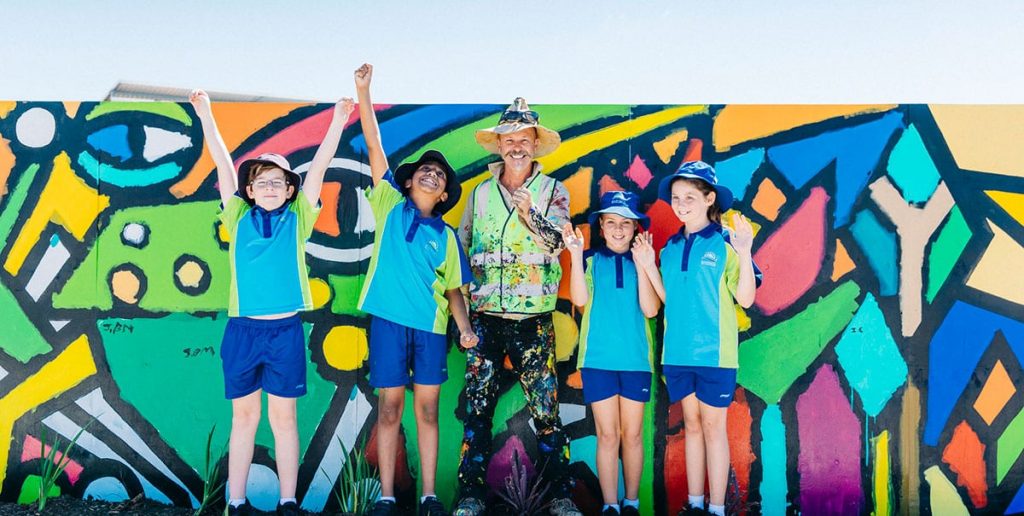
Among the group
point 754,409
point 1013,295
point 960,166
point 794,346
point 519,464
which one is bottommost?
point 519,464

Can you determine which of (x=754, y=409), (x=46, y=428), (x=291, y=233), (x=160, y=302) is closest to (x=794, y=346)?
(x=754, y=409)

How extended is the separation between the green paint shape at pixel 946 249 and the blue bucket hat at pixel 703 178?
1.30m

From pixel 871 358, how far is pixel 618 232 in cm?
171

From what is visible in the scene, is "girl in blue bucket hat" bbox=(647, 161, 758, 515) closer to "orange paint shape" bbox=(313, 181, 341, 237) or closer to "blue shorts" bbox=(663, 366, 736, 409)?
"blue shorts" bbox=(663, 366, 736, 409)

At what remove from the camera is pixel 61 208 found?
15.2 feet

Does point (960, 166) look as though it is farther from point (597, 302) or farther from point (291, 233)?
point (291, 233)

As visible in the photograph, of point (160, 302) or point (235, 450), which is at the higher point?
point (160, 302)

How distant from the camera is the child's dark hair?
162 inches

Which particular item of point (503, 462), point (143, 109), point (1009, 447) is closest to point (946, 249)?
point (1009, 447)

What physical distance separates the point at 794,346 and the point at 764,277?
0.44m

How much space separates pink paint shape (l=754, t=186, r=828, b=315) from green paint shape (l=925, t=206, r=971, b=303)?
640 mm

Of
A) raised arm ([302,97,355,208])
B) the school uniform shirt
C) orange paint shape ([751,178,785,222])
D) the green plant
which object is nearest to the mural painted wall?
orange paint shape ([751,178,785,222])

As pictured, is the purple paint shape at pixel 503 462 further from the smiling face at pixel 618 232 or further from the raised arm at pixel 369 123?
the raised arm at pixel 369 123

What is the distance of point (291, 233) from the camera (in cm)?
402
